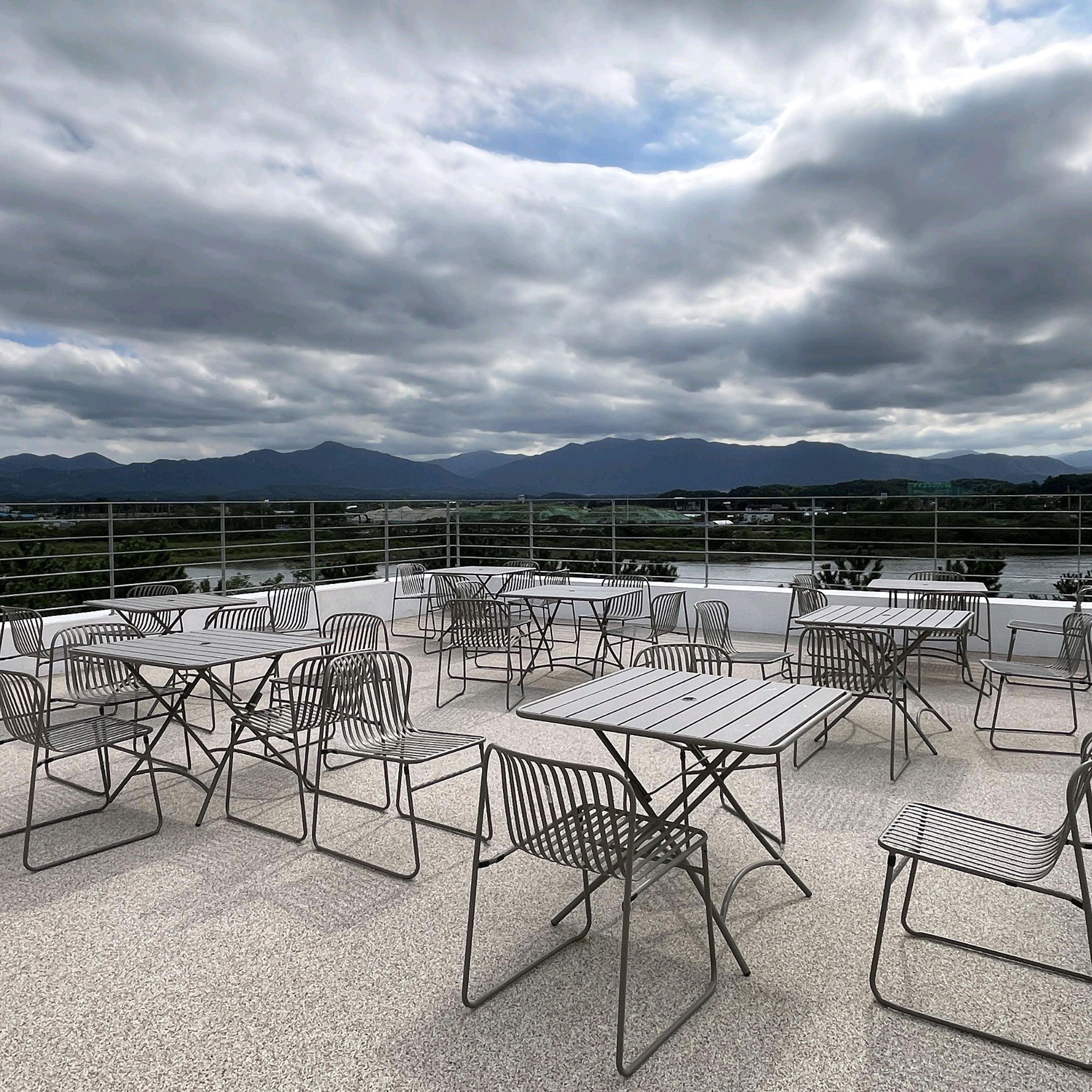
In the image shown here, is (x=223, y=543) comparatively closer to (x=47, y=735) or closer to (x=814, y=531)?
(x=47, y=735)

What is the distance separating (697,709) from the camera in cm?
278

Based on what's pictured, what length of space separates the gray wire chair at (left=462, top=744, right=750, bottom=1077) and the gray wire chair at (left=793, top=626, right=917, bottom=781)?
2288mm

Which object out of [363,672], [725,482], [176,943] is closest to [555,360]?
[363,672]

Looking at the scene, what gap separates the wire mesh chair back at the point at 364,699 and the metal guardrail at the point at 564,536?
391 cm

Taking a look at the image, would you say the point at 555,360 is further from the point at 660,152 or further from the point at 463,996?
the point at 463,996

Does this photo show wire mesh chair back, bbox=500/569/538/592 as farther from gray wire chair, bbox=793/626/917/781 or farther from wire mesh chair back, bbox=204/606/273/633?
gray wire chair, bbox=793/626/917/781

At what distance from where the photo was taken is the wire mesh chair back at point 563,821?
205cm

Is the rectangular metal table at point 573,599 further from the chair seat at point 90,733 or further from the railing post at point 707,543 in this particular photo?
the chair seat at point 90,733

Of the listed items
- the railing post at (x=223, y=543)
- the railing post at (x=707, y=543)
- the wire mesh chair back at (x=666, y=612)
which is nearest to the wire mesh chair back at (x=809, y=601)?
the wire mesh chair back at (x=666, y=612)

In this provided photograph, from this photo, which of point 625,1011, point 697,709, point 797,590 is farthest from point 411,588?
point 625,1011

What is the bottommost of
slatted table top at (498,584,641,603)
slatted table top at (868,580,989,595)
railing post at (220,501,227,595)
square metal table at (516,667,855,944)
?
slatted table top at (498,584,641,603)

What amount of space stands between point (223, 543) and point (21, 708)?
5.50 meters

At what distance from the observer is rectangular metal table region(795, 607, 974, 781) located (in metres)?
4.57

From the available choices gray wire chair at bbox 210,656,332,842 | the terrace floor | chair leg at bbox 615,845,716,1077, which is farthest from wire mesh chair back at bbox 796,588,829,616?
chair leg at bbox 615,845,716,1077
